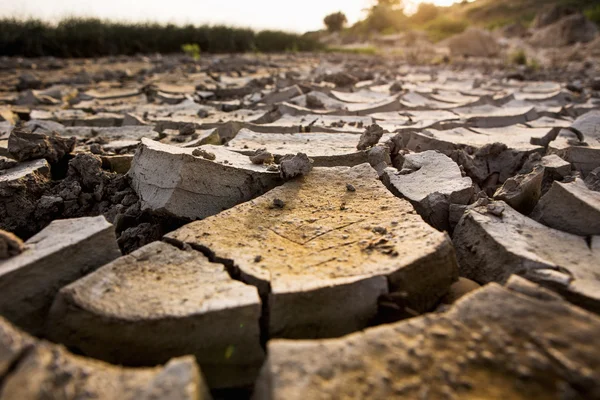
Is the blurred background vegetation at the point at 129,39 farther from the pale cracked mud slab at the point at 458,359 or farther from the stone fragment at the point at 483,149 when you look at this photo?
the pale cracked mud slab at the point at 458,359

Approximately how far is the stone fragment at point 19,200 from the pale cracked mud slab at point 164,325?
3.13ft

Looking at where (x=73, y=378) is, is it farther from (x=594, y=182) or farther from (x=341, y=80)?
(x=341, y=80)

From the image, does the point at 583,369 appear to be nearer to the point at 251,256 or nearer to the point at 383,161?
the point at 251,256

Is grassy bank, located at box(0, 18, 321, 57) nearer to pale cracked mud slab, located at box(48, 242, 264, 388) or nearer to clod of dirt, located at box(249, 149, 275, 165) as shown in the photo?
clod of dirt, located at box(249, 149, 275, 165)

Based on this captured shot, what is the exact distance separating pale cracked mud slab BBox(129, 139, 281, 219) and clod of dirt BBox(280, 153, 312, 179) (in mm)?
66

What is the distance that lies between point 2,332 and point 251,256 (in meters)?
0.64

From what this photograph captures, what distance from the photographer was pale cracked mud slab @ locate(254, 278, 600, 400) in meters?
0.82

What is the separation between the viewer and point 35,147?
2.11m

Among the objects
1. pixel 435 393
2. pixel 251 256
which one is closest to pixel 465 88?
pixel 251 256

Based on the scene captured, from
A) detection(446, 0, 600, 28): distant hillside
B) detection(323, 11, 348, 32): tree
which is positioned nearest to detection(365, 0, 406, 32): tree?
detection(323, 11, 348, 32): tree

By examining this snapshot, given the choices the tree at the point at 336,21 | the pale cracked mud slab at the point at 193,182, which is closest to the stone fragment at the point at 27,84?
the pale cracked mud slab at the point at 193,182

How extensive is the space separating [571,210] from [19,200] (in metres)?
2.18

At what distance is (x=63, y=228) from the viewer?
1.35 metres

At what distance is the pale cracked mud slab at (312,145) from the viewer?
6.94 ft
